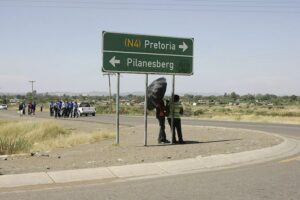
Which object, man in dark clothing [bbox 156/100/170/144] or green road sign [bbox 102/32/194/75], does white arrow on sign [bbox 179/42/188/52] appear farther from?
man in dark clothing [bbox 156/100/170/144]

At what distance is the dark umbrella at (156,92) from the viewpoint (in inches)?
695

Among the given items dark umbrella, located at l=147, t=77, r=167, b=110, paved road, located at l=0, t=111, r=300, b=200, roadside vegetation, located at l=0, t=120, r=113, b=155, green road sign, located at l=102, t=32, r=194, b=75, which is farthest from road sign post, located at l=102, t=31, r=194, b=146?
paved road, located at l=0, t=111, r=300, b=200

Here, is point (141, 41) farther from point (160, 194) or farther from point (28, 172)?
point (160, 194)

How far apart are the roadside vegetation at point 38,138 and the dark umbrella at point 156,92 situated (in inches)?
190

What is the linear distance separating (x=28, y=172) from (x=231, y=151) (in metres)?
6.06

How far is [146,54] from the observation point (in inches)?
675

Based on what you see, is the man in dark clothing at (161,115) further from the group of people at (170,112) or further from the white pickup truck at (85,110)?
the white pickup truck at (85,110)

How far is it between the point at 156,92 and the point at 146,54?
136cm

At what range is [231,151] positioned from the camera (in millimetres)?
14438

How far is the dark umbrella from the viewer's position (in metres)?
17.7

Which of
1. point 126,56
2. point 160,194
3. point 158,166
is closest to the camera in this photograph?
point 160,194

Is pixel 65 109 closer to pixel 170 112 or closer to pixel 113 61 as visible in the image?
pixel 170 112

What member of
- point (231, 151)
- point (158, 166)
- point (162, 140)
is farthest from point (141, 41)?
point (158, 166)

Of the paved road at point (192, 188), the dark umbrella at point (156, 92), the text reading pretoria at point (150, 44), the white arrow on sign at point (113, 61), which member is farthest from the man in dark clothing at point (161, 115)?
the paved road at point (192, 188)
